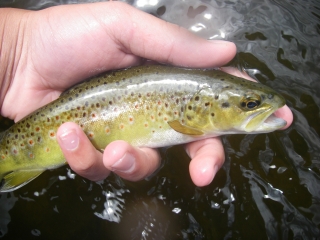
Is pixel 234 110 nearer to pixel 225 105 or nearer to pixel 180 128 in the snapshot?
pixel 225 105

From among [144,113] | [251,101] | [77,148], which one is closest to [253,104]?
[251,101]

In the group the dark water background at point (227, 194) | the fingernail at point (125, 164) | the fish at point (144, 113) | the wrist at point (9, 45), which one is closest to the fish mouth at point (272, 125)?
the fish at point (144, 113)

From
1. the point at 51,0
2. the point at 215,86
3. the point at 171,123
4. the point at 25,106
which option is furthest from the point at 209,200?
the point at 51,0

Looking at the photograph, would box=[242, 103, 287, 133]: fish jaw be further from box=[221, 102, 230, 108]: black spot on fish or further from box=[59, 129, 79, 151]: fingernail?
box=[59, 129, 79, 151]: fingernail

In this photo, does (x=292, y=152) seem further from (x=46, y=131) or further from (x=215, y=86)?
(x=46, y=131)

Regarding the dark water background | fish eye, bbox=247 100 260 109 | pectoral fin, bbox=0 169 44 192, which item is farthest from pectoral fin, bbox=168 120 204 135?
pectoral fin, bbox=0 169 44 192

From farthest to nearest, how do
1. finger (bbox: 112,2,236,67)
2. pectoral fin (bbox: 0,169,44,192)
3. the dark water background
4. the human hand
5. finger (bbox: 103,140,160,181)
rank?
the dark water background → pectoral fin (bbox: 0,169,44,192) → finger (bbox: 112,2,236,67) → the human hand → finger (bbox: 103,140,160,181)
